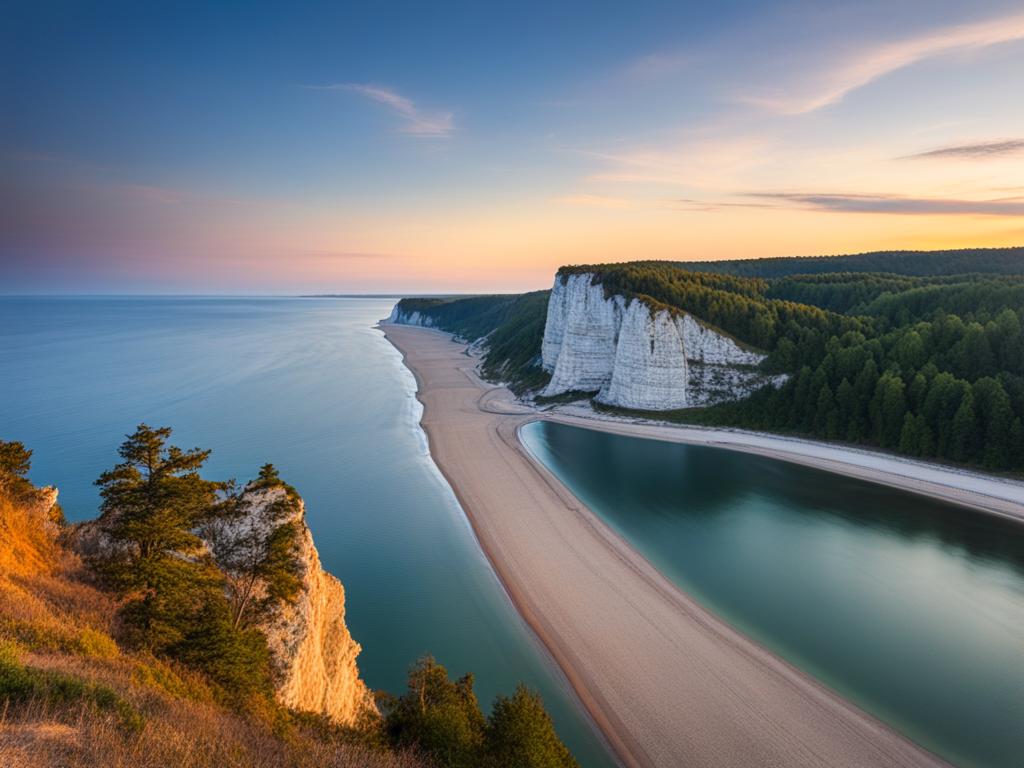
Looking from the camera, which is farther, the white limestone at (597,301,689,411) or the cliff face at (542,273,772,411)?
the white limestone at (597,301,689,411)

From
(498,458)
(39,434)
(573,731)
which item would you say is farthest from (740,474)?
(39,434)

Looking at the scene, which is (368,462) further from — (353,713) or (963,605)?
(963,605)

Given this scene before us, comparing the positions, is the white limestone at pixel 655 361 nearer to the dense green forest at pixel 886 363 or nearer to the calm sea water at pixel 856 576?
the dense green forest at pixel 886 363

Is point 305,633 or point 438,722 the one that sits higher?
point 305,633

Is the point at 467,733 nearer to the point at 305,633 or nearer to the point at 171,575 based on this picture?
the point at 305,633

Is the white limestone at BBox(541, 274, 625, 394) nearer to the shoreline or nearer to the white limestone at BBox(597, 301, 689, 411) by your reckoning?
the white limestone at BBox(597, 301, 689, 411)

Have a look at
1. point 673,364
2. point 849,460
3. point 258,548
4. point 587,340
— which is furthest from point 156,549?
point 587,340

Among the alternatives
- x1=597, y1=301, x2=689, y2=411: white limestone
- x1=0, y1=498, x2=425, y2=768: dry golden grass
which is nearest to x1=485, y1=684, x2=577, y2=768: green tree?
x1=0, y1=498, x2=425, y2=768: dry golden grass
